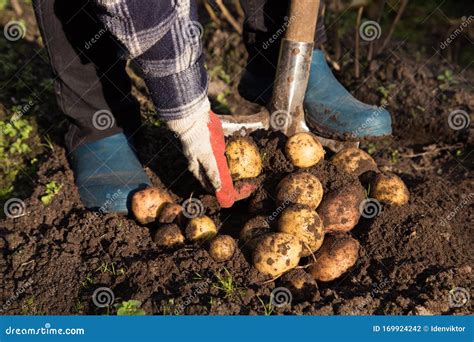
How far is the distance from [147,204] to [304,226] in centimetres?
90

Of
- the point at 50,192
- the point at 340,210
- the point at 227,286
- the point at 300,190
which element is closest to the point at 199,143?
the point at 300,190

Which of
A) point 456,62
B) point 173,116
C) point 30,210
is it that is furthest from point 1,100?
point 456,62

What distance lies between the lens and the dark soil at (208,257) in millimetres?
2451

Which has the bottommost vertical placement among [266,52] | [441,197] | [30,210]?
[441,197]

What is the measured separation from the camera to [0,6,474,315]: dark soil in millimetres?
2451

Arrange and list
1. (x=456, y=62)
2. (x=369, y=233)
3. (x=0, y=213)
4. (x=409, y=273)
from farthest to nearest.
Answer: (x=456, y=62)
(x=0, y=213)
(x=369, y=233)
(x=409, y=273)

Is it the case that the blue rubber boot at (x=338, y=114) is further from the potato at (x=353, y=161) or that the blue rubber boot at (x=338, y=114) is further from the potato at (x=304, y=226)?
the potato at (x=304, y=226)

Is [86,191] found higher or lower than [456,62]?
higher

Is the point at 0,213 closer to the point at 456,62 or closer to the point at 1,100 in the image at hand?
the point at 1,100

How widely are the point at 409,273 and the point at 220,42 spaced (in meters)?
2.97

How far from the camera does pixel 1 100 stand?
4180mm

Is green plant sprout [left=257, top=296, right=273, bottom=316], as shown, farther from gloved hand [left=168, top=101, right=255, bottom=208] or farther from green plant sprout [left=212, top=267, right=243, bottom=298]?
gloved hand [left=168, top=101, right=255, bottom=208]

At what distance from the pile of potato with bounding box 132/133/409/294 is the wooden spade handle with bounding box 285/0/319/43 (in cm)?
55

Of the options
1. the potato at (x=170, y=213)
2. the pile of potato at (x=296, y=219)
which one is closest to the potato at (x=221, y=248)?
the pile of potato at (x=296, y=219)
